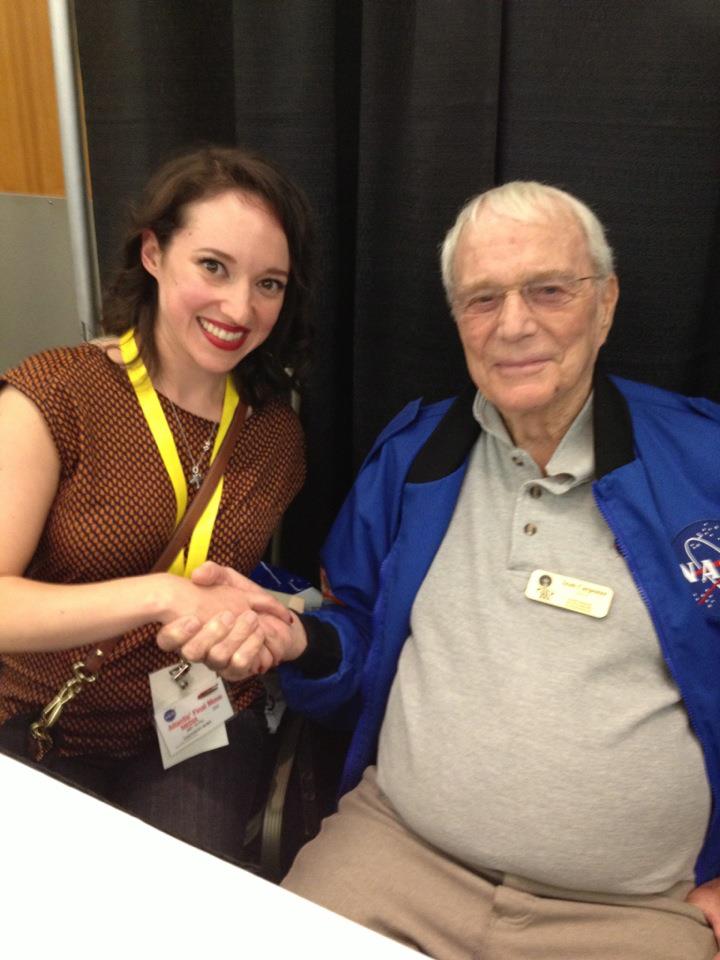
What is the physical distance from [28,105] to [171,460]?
49.1 inches

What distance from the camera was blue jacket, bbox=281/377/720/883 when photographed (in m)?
1.06

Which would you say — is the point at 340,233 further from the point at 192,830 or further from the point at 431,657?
the point at 192,830

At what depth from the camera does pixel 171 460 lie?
120 cm

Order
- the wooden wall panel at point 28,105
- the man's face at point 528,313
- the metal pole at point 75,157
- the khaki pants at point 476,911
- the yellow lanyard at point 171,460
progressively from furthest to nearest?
the wooden wall panel at point 28,105
the metal pole at point 75,157
the yellow lanyard at point 171,460
the man's face at point 528,313
the khaki pants at point 476,911

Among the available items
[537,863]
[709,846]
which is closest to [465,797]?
[537,863]

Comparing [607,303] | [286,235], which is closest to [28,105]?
[286,235]

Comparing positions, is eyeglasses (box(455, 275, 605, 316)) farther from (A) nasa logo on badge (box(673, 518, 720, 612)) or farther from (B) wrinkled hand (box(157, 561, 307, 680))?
(B) wrinkled hand (box(157, 561, 307, 680))

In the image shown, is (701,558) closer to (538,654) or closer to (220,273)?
(538,654)

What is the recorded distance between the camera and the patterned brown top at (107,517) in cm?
114

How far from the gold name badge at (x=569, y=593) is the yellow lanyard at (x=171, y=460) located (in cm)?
52

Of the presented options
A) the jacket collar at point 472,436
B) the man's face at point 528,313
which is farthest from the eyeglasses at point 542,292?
the jacket collar at point 472,436

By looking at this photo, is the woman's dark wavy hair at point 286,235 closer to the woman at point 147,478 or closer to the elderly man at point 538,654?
the woman at point 147,478

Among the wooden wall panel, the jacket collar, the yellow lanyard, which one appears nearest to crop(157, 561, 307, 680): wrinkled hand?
the yellow lanyard

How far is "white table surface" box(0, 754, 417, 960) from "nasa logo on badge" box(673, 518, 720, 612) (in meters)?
0.66
